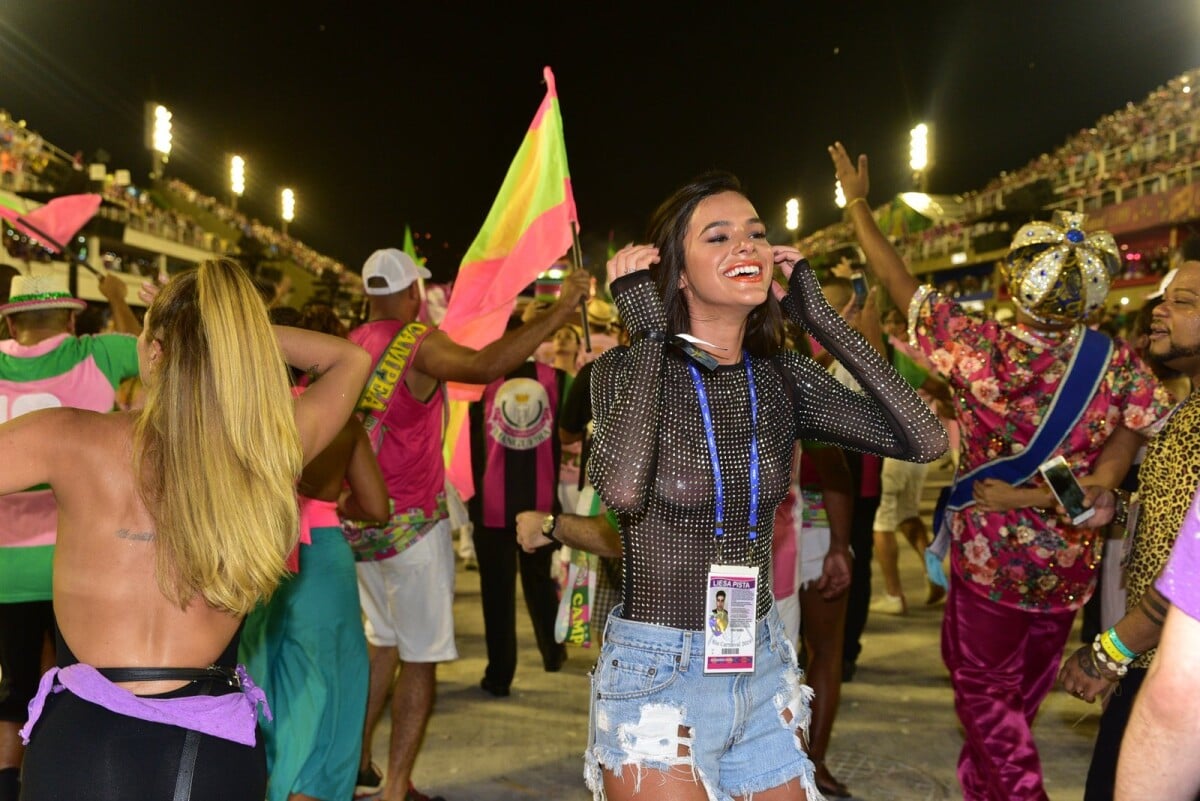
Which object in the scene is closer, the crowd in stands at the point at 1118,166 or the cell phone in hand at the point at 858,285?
the cell phone in hand at the point at 858,285

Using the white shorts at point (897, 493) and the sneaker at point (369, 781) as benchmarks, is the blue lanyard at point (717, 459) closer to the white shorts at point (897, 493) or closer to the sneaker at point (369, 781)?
the sneaker at point (369, 781)

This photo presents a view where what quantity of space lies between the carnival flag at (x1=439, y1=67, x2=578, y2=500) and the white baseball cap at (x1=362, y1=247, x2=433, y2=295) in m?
0.76

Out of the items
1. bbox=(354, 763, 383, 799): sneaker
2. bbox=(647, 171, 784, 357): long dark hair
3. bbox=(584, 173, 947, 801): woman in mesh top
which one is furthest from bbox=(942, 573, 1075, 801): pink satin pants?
bbox=(354, 763, 383, 799): sneaker

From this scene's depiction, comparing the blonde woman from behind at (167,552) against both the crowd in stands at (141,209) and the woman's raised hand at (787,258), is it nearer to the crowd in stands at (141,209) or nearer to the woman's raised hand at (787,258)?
the woman's raised hand at (787,258)

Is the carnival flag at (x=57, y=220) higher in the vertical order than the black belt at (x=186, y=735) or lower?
higher

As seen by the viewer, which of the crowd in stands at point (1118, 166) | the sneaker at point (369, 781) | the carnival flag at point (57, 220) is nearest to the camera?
the sneaker at point (369, 781)

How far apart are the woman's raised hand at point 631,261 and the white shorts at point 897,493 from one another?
6161 millimetres

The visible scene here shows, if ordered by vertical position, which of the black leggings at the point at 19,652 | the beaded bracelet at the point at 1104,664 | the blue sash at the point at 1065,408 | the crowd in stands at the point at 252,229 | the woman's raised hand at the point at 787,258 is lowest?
the black leggings at the point at 19,652

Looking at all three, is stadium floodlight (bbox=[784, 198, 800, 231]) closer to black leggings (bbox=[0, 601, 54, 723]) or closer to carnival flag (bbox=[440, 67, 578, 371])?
carnival flag (bbox=[440, 67, 578, 371])

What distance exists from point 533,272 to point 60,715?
401 cm

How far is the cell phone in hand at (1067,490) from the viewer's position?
4137 mm

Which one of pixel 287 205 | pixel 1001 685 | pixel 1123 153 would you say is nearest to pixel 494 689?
pixel 1001 685

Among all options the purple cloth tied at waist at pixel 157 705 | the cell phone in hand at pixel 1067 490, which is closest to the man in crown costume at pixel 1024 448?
the cell phone in hand at pixel 1067 490

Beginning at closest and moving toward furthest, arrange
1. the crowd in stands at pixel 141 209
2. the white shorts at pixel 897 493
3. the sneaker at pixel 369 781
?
1. the sneaker at pixel 369 781
2. the white shorts at pixel 897 493
3. the crowd in stands at pixel 141 209
